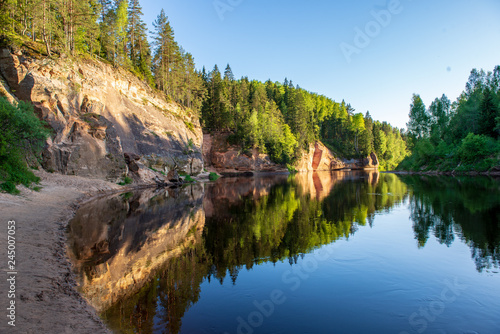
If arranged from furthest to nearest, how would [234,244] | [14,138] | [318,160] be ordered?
[318,160]
[14,138]
[234,244]

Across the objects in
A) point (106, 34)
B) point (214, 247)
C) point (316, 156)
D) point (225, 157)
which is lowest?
point (214, 247)

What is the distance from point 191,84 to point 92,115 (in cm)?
4339

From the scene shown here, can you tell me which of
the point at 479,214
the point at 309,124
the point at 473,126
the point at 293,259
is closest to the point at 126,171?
the point at 293,259

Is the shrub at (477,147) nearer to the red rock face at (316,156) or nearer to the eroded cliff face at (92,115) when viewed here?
the red rock face at (316,156)

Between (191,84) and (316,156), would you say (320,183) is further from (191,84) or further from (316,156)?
(316,156)

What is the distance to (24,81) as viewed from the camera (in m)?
27.9

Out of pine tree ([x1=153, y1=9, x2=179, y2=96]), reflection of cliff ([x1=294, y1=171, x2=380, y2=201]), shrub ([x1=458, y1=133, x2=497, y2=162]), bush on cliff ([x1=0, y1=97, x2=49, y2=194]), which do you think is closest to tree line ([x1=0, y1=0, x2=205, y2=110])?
pine tree ([x1=153, y1=9, x2=179, y2=96])

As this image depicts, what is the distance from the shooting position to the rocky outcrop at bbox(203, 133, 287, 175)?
7675 cm

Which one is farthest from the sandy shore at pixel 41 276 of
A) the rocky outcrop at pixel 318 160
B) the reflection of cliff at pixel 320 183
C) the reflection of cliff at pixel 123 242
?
the rocky outcrop at pixel 318 160

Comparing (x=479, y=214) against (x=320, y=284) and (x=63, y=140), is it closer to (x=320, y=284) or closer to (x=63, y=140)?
(x=320, y=284)

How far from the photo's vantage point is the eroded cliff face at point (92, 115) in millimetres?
27719

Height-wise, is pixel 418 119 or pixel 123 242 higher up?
pixel 418 119

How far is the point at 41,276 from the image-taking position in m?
7.12

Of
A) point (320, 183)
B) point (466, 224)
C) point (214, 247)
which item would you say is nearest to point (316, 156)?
point (320, 183)
